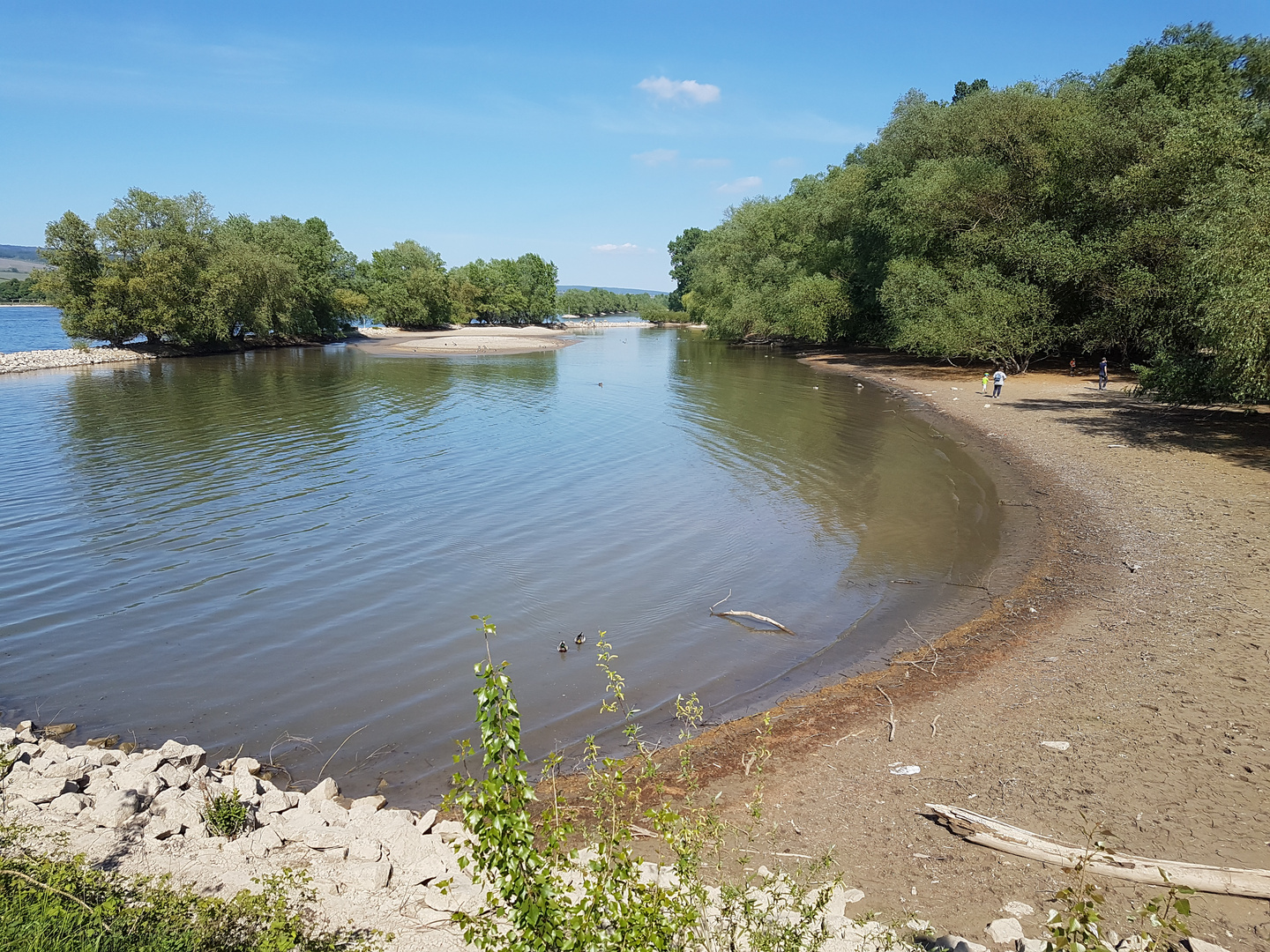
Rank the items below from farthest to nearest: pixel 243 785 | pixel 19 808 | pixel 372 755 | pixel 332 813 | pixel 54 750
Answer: pixel 372 755, pixel 54 750, pixel 243 785, pixel 332 813, pixel 19 808

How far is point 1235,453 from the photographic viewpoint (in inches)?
843

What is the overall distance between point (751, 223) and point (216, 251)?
52309 millimetres

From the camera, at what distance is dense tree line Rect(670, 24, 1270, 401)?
2206cm

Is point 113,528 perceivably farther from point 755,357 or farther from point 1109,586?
point 755,357

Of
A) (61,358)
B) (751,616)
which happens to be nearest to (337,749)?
(751,616)

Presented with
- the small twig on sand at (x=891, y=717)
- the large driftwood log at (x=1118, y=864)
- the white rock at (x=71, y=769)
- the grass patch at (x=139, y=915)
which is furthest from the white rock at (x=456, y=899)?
the small twig on sand at (x=891, y=717)

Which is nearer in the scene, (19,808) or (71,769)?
(19,808)

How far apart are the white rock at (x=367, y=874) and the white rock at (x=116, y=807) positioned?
2235 mm

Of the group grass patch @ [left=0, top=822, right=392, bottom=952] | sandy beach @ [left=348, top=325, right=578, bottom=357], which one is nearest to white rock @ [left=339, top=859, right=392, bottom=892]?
grass patch @ [left=0, top=822, right=392, bottom=952]

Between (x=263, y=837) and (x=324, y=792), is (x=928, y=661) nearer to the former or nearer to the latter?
(x=324, y=792)

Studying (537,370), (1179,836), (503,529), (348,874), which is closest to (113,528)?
(503,529)

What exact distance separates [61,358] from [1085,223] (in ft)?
240

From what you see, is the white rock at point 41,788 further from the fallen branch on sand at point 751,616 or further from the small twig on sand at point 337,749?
the fallen branch on sand at point 751,616

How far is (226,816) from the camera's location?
7.02 m
